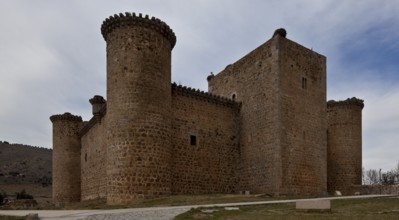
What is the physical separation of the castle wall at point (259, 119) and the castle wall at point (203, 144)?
0.76 m

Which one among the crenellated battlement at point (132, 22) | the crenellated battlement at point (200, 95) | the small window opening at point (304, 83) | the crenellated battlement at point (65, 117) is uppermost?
the crenellated battlement at point (132, 22)

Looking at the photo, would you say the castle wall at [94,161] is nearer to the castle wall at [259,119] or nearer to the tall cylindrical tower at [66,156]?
the tall cylindrical tower at [66,156]

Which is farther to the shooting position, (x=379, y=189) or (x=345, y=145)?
(x=345, y=145)

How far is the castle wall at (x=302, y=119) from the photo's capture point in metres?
20.4

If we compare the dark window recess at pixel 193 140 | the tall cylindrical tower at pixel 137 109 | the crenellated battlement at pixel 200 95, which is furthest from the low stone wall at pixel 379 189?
the tall cylindrical tower at pixel 137 109

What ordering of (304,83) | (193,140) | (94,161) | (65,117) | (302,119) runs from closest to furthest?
(193,140)
(302,119)
(304,83)
(94,161)
(65,117)

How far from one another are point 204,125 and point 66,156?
543 inches

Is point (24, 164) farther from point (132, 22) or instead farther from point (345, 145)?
point (132, 22)

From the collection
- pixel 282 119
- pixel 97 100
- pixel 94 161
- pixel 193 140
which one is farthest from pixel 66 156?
pixel 282 119

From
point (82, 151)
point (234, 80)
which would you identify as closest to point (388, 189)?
point (234, 80)

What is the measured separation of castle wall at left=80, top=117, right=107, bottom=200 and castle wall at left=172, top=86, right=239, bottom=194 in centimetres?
500

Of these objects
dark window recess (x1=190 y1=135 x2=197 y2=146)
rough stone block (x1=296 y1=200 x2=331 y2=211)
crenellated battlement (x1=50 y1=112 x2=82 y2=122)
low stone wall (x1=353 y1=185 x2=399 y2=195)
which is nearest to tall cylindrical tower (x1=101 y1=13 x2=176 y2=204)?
dark window recess (x1=190 y1=135 x2=197 y2=146)

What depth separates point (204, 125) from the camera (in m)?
21.5

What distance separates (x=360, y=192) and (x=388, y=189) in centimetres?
275
